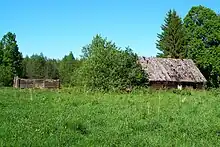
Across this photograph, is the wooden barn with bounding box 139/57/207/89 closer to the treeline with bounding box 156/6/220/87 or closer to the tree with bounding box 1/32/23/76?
the treeline with bounding box 156/6/220/87

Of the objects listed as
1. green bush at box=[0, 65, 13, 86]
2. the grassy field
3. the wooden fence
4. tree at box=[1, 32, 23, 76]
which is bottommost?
the grassy field

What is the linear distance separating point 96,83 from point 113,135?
3245cm

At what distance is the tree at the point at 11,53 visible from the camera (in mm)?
83375

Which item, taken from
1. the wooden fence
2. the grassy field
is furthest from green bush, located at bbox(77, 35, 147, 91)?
the grassy field

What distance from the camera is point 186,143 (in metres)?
11.9

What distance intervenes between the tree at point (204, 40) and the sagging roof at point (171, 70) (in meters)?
2.61

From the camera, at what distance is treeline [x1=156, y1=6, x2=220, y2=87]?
66.8 meters

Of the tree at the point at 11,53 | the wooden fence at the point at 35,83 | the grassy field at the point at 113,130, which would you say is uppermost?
the tree at the point at 11,53

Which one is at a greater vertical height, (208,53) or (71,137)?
(208,53)

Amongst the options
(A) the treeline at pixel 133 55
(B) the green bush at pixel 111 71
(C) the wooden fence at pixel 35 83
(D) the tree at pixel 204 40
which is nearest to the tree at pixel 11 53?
(A) the treeline at pixel 133 55

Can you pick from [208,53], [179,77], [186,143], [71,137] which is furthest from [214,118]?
[208,53]

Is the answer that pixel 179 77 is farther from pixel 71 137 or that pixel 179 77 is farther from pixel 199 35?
pixel 71 137

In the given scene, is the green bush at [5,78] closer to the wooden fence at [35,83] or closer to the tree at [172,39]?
the wooden fence at [35,83]

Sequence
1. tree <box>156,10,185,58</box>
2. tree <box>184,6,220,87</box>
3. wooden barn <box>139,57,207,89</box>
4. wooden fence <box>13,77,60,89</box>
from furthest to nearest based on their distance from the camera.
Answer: tree <box>156,10,185,58</box>
tree <box>184,6,220,87</box>
wooden barn <box>139,57,207,89</box>
wooden fence <box>13,77,60,89</box>
